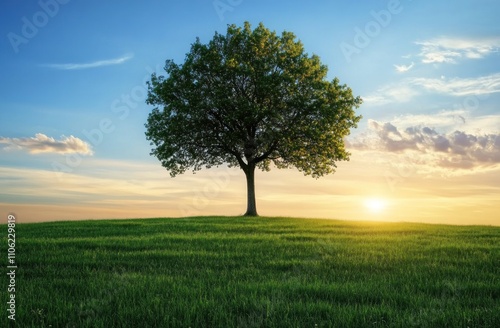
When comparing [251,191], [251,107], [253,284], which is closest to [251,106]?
[251,107]

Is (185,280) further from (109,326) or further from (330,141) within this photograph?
(330,141)

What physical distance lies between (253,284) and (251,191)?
102 feet

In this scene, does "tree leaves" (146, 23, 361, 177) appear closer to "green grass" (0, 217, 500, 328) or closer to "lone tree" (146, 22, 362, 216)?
"lone tree" (146, 22, 362, 216)

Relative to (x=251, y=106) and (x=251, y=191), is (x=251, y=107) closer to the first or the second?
(x=251, y=106)

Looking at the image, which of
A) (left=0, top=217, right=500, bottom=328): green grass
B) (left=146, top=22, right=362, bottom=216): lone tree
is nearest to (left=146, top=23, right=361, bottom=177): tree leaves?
(left=146, top=22, right=362, bottom=216): lone tree

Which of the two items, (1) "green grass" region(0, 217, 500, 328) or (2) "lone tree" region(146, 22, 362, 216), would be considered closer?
(1) "green grass" region(0, 217, 500, 328)

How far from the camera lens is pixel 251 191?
41250 millimetres

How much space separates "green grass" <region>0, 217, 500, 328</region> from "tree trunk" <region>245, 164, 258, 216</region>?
73.6 feet

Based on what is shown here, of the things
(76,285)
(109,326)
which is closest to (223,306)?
(109,326)

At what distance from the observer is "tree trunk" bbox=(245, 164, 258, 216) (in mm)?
40606

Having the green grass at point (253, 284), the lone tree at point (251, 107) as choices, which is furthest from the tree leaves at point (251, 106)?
the green grass at point (253, 284)

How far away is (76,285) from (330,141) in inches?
1276

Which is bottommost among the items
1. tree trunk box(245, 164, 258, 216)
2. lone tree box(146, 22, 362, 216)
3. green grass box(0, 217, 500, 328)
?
green grass box(0, 217, 500, 328)

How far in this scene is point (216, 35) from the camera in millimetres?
41250
